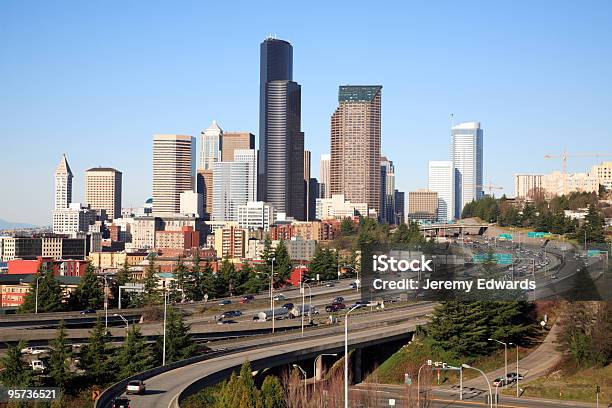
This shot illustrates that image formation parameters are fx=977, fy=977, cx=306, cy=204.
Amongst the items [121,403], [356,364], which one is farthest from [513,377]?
[121,403]

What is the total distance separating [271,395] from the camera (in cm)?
4847

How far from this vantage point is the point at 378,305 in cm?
11044

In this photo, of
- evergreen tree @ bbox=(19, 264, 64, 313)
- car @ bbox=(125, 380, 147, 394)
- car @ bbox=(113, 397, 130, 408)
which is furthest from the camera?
evergreen tree @ bbox=(19, 264, 64, 313)

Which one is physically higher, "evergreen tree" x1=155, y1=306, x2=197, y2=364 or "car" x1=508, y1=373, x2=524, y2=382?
"evergreen tree" x1=155, y1=306, x2=197, y2=364

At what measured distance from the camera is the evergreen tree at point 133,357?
6494 centimetres

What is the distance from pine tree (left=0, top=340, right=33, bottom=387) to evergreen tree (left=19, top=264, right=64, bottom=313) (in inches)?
2076

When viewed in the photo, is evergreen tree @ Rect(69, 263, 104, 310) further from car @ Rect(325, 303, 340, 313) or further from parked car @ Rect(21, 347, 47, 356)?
parked car @ Rect(21, 347, 47, 356)

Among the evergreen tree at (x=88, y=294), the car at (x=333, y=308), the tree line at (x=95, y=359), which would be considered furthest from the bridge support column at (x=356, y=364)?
the evergreen tree at (x=88, y=294)

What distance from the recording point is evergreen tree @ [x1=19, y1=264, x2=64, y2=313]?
110188 mm

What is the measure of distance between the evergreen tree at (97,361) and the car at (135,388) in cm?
1272

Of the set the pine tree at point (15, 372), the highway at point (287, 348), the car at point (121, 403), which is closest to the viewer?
the car at point (121, 403)

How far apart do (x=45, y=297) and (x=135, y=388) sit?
63803 mm

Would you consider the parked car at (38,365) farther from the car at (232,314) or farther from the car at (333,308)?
the car at (333,308)

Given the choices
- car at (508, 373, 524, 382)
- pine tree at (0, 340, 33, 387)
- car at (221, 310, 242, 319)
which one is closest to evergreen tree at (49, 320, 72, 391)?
pine tree at (0, 340, 33, 387)
